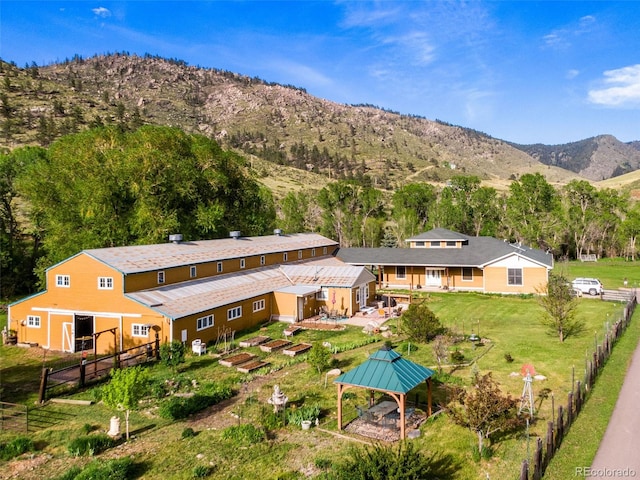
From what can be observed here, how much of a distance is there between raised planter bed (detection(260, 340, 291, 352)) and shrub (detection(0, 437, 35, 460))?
12.8m

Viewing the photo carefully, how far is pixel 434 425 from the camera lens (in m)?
15.6

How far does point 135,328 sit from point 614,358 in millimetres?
26409

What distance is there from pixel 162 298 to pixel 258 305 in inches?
321

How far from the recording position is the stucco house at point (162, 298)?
2583cm

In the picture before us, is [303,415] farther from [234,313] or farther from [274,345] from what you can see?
[234,313]

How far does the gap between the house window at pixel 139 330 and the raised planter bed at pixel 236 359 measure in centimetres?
522

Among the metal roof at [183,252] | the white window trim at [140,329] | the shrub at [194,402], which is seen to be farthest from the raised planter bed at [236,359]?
the metal roof at [183,252]

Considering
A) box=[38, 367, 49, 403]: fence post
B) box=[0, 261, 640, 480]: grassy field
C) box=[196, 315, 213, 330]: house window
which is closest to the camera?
box=[0, 261, 640, 480]: grassy field

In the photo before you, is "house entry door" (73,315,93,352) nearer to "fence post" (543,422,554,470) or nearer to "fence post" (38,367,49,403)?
"fence post" (38,367,49,403)

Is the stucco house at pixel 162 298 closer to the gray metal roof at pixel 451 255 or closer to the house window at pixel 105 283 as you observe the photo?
the house window at pixel 105 283

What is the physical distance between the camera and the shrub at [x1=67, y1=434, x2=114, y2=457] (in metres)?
14.0

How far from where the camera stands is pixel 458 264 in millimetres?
43906

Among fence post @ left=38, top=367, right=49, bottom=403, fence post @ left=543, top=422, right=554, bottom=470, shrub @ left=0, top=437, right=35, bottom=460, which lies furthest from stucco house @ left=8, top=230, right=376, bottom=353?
fence post @ left=543, top=422, right=554, bottom=470

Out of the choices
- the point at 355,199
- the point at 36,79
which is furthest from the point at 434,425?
the point at 36,79
